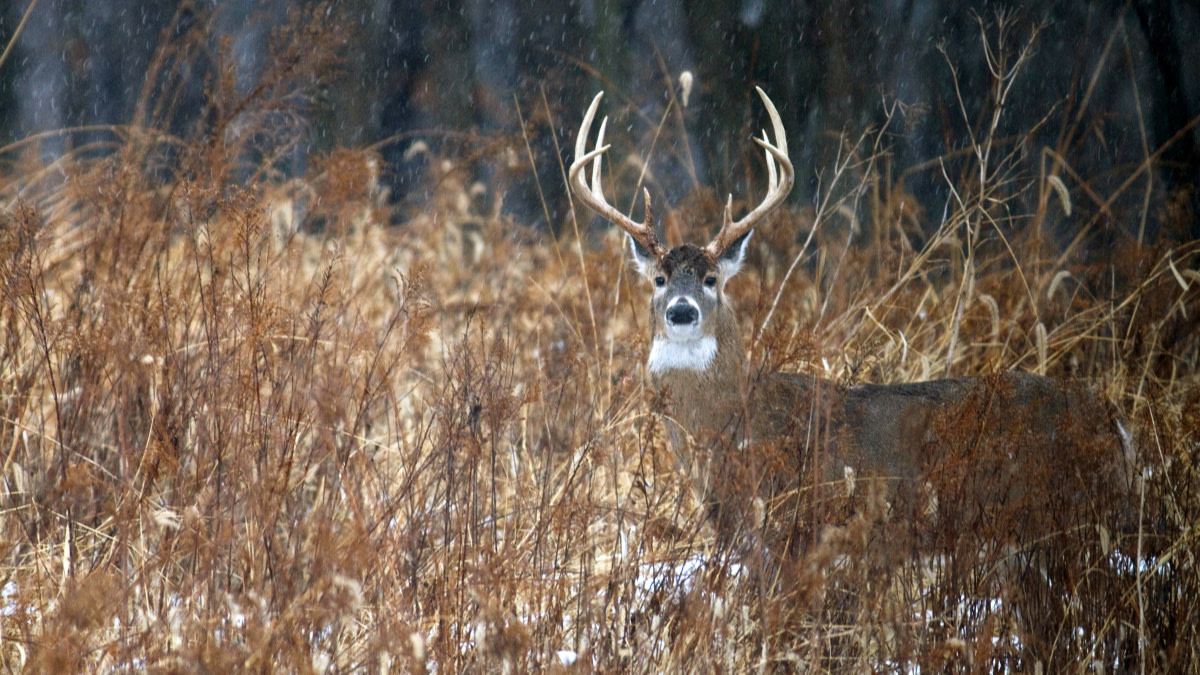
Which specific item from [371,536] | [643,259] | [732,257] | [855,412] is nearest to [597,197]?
[643,259]

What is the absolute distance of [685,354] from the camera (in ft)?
14.3

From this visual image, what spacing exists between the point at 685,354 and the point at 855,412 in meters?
1.21

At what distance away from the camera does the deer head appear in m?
4.30

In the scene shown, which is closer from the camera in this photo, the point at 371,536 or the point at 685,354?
the point at 371,536

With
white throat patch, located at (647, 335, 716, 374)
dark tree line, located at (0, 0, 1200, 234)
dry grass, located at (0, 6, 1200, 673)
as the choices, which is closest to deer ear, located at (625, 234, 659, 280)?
white throat patch, located at (647, 335, 716, 374)

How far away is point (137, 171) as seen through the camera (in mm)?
4250

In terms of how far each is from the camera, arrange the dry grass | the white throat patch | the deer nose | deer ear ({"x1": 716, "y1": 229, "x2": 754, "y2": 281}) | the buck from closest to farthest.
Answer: the dry grass < the buck < the deer nose < the white throat patch < deer ear ({"x1": 716, "y1": 229, "x2": 754, "y2": 281})

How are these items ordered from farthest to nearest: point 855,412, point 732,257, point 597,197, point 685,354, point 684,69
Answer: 1. point 684,69
2. point 732,257
3. point 597,197
4. point 685,354
5. point 855,412

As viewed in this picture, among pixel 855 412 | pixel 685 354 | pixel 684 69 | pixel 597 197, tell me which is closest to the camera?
pixel 855 412

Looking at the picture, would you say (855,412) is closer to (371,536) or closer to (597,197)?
(371,536)

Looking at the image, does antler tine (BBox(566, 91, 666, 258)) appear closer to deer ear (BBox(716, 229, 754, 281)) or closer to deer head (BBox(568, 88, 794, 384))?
deer head (BBox(568, 88, 794, 384))

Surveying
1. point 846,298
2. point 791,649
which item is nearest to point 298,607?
point 791,649

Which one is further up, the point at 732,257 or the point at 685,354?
the point at 732,257

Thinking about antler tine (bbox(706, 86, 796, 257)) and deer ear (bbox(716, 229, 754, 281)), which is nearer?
antler tine (bbox(706, 86, 796, 257))
